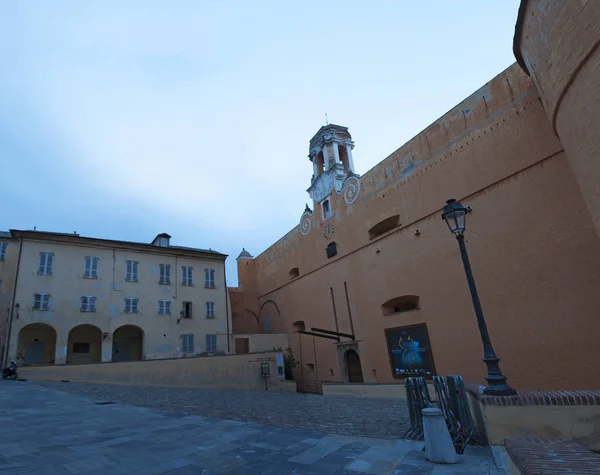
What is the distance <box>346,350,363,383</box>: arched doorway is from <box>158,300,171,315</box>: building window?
10826 mm

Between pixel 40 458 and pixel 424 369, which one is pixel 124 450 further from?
pixel 424 369

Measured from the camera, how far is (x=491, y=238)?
1184 cm

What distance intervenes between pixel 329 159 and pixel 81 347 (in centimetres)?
1739

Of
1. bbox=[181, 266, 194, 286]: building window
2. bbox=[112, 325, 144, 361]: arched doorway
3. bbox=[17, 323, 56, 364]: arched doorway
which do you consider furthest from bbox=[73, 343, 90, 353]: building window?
bbox=[181, 266, 194, 286]: building window

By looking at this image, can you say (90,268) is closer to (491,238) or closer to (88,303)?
(88,303)

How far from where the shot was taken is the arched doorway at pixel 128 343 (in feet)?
66.4

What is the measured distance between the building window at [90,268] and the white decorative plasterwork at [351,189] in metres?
14.1

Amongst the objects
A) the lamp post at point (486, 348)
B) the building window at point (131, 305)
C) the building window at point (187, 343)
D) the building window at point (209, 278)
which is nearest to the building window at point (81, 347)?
the building window at point (131, 305)

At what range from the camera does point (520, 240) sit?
11078mm

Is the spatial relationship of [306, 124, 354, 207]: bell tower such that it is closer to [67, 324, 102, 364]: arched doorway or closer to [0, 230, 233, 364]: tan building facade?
[0, 230, 233, 364]: tan building facade

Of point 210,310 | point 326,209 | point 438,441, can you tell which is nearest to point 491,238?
point 438,441

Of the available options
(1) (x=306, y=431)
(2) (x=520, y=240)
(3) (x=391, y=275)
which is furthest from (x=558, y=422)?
(3) (x=391, y=275)

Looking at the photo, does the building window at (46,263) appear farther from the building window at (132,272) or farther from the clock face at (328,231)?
the clock face at (328,231)

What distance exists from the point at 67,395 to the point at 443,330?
1189 cm
